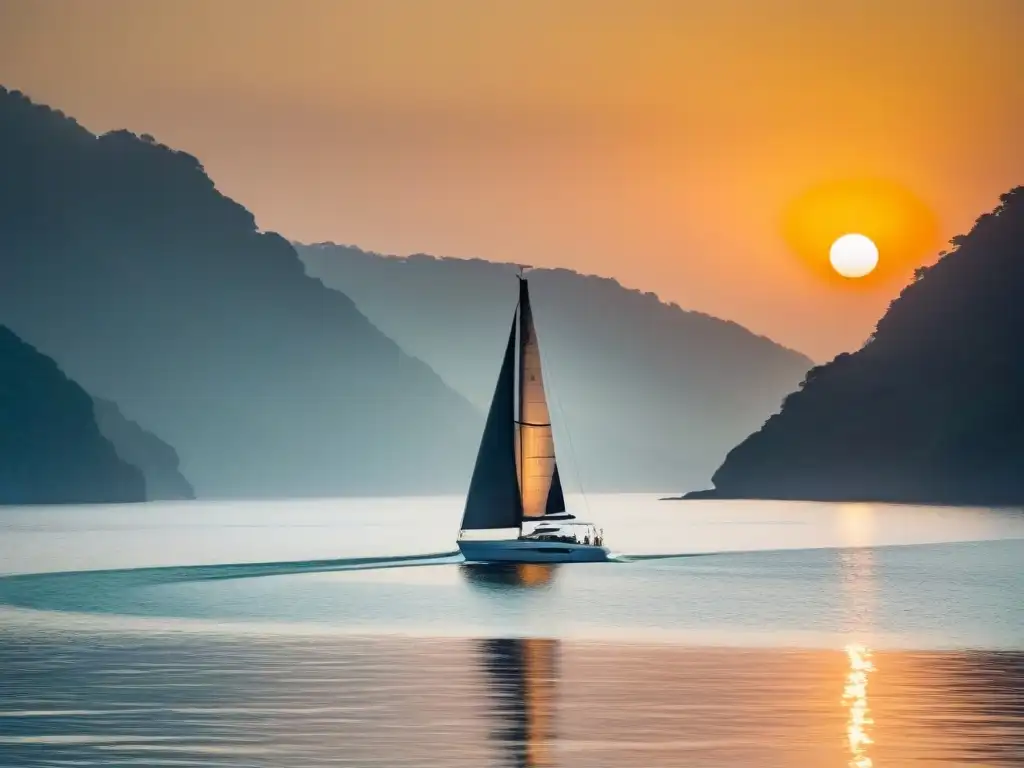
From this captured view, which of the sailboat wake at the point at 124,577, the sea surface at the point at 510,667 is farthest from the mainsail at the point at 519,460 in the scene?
the sailboat wake at the point at 124,577

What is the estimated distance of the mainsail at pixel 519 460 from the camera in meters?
97.2

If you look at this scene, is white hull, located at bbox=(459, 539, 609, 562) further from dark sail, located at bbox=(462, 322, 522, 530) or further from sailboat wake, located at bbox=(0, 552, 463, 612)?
sailboat wake, located at bbox=(0, 552, 463, 612)

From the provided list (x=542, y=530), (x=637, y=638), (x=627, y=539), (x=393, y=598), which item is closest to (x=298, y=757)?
(x=637, y=638)

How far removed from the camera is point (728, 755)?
33.8m

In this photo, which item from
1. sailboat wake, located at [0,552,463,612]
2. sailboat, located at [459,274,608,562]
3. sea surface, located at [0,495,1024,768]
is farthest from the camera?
sailboat, located at [459,274,608,562]

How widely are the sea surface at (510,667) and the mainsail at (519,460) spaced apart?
3506 millimetres

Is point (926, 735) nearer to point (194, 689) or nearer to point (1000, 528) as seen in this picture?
point (194, 689)

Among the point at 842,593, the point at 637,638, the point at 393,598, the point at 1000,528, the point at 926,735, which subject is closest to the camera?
the point at 926,735

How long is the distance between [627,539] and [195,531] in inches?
1920

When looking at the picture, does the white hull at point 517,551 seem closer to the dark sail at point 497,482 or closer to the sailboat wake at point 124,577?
the dark sail at point 497,482

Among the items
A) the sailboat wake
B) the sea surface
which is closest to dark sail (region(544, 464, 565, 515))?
the sea surface

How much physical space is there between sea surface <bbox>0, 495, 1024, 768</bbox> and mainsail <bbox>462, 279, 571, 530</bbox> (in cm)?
351

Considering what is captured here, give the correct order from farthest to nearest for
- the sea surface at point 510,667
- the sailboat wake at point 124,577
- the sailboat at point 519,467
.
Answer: the sailboat at point 519,467 → the sailboat wake at point 124,577 → the sea surface at point 510,667

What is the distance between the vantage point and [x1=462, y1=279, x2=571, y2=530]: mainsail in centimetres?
9725
